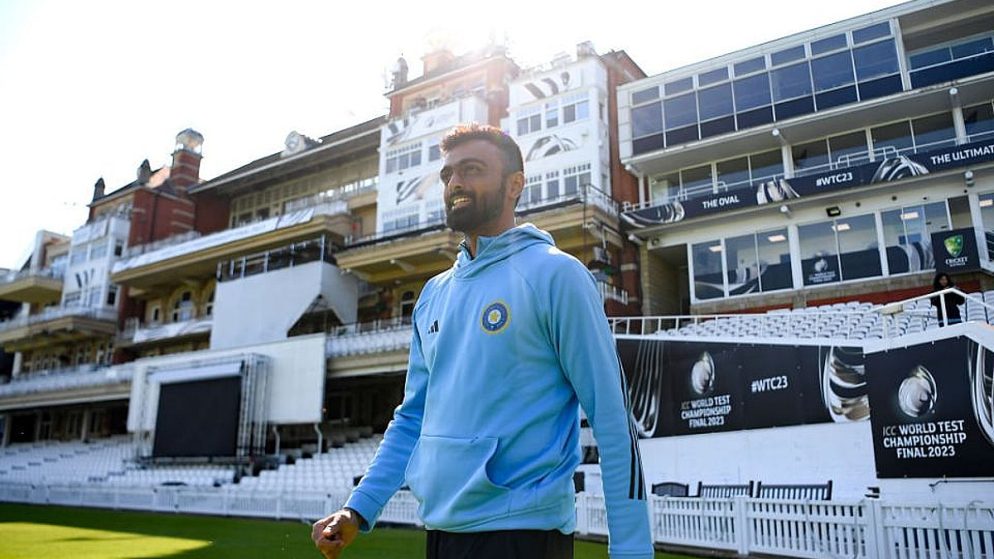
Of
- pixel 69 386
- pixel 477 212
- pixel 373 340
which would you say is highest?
pixel 373 340

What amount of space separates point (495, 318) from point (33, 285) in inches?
2050

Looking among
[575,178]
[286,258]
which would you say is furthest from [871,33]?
[286,258]

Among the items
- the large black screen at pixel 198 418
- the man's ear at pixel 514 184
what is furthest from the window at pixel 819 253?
the man's ear at pixel 514 184

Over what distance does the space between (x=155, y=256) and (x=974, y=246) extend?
122 ft

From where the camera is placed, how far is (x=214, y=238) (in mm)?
36094

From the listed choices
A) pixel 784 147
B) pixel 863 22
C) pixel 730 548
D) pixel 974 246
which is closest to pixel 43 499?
pixel 730 548

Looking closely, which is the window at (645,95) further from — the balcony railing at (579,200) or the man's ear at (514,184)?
the man's ear at (514,184)

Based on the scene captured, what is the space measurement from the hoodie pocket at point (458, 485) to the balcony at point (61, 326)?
45.8m

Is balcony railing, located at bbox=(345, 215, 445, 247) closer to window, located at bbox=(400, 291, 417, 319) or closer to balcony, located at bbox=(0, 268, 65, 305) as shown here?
window, located at bbox=(400, 291, 417, 319)

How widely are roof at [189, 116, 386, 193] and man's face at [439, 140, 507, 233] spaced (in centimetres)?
3390

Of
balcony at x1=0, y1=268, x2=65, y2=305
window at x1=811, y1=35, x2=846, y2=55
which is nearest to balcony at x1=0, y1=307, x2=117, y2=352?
balcony at x1=0, y1=268, x2=65, y2=305

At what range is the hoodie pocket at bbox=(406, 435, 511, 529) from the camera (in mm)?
1934

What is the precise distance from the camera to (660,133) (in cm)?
2800

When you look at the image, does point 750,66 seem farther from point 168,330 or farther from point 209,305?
point 168,330
